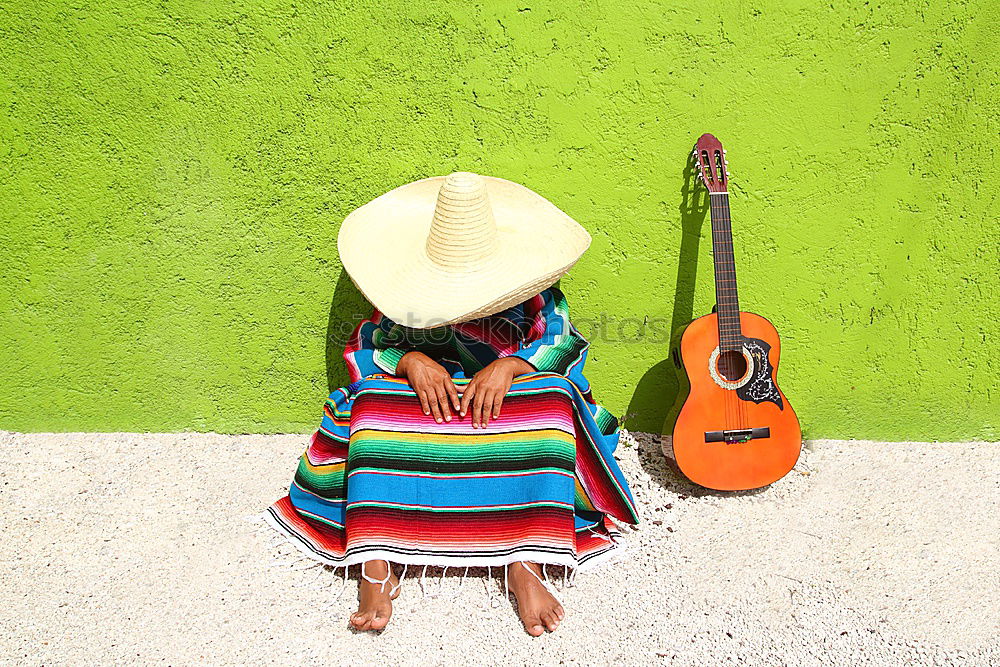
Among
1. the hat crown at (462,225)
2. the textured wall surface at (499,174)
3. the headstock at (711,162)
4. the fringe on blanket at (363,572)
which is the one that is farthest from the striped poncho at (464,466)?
the headstock at (711,162)

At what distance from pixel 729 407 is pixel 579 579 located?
81cm

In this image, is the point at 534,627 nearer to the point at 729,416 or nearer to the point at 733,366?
the point at 729,416

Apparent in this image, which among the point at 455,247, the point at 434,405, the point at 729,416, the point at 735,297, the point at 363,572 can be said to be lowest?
the point at 363,572

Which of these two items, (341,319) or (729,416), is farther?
(341,319)

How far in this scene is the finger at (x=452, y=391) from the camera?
2.57 m

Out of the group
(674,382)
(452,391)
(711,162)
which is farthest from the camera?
(674,382)

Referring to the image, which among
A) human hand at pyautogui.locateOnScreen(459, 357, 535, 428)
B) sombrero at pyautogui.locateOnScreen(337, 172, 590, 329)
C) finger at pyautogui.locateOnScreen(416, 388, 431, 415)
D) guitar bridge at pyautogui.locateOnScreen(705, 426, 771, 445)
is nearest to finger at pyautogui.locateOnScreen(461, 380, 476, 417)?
human hand at pyautogui.locateOnScreen(459, 357, 535, 428)

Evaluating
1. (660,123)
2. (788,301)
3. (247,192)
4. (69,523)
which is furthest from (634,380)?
(69,523)

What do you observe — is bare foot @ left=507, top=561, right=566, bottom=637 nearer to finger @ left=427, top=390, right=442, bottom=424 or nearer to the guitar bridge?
finger @ left=427, top=390, right=442, bottom=424

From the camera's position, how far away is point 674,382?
325 centimetres

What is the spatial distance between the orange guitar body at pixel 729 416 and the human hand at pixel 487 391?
69 cm

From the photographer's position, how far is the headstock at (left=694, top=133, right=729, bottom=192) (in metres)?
2.76

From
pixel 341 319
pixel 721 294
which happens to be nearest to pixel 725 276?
pixel 721 294

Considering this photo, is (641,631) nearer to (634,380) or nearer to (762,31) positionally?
(634,380)
